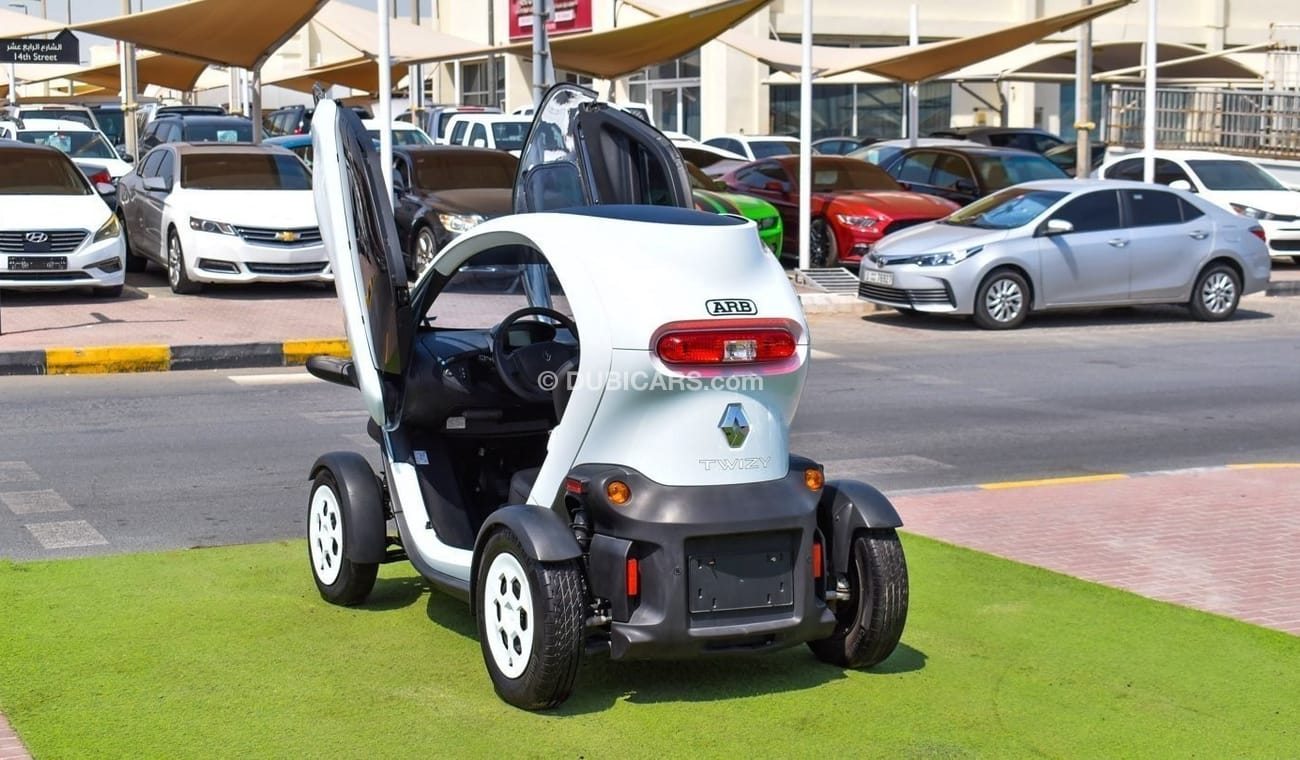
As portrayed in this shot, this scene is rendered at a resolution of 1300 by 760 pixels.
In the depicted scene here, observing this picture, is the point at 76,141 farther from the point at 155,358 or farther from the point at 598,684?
the point at 598,684

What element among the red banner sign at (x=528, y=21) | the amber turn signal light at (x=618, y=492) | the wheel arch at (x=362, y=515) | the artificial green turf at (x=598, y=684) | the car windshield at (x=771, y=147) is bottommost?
the artificial green turf at (x=598, y=684)

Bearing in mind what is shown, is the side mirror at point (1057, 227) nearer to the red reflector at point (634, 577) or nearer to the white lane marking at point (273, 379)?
the white lane marking at point (273, 379)

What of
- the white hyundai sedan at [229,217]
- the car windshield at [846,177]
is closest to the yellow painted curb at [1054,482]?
the white hyundai sedan at [229,217]

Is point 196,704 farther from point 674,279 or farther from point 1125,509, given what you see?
point 1125,509

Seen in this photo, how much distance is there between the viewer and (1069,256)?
59.2 ft

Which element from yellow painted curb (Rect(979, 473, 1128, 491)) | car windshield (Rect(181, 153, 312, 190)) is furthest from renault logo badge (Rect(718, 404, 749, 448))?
car windshield (Rect(181, 153, 312, 190))

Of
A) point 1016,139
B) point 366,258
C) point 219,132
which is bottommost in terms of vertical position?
point 366,258

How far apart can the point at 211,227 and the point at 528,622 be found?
13.4 metres

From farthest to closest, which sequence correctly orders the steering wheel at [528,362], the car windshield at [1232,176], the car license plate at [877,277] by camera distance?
the car windshield at [1232,176], the car license plate at [877,277], the steering wheel at [528,362]

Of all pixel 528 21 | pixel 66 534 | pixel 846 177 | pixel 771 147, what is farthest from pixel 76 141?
pixel 66 534

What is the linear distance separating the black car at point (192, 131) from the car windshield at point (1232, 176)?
15.9 meters

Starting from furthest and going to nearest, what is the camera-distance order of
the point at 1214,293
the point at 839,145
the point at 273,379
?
the point at 839,145 < the point at 1214,293 < the point at 273,379

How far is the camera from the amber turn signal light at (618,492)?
5418 mm

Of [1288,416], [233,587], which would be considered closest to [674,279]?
[233,587]
